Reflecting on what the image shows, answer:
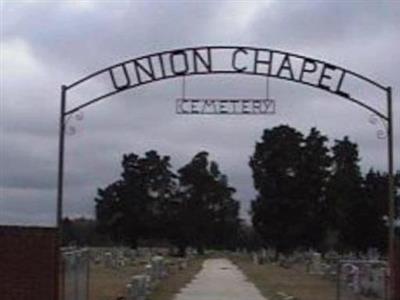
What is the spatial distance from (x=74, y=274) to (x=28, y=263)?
2.95 m

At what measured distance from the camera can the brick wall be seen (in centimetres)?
2080

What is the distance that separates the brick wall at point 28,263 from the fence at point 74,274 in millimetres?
798

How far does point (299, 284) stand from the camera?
45.6m

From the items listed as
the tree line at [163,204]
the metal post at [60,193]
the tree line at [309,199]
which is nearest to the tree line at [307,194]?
the tree line at [309,199]

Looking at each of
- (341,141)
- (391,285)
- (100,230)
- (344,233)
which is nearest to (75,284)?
(391,285)

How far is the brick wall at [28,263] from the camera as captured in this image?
2080 centimetres

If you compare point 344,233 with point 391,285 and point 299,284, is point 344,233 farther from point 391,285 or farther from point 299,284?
point 391,285

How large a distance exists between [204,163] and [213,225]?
28.0 feet

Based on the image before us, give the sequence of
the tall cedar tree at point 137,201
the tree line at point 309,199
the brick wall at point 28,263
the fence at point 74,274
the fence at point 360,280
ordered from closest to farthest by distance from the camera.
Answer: the brick wall at point 28,263 < the fence at point 74,274 < the fence at point 360,280 < the tree line at point 309,199 < the tall cedar tree at point 137,201

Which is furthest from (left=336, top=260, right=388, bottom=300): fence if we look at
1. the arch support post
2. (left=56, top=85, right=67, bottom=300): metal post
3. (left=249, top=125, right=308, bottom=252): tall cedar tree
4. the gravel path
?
(left=249, top=125, right=308, bottom=252): tall cedar tree

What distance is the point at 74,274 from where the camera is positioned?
2372cm

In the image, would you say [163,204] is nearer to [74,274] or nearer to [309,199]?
[309,199]

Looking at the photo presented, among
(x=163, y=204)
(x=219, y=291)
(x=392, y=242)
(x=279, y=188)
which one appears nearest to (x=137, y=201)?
(x=163, y=204)

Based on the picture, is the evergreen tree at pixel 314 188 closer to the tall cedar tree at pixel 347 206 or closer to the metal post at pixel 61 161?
the tall cedar tree at pixel 347 206
